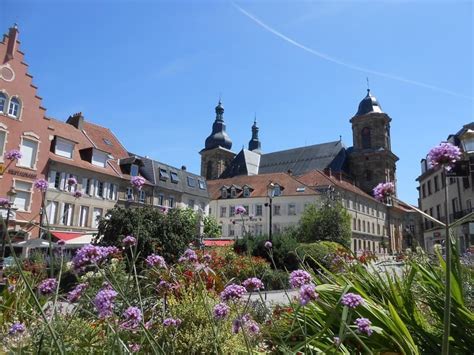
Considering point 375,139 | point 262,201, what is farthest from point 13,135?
point 375,139

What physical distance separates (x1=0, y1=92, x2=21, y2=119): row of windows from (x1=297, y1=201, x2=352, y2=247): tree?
26.1 meters

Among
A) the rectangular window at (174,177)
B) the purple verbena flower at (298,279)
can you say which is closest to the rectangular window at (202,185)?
the rectangular window at (174,177)

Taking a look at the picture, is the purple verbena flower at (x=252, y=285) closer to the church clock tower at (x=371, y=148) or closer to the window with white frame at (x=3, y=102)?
the window with white frame at (x=3, y=102)

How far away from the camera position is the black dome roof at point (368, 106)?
77.0 m

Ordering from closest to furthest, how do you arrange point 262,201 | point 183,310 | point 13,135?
1. point 183,310
2. point 13,135
3. point 262,201

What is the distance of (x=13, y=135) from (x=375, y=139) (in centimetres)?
6241

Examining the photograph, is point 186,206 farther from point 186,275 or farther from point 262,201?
point 186,275

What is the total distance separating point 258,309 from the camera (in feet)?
22.4

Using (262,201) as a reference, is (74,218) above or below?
below

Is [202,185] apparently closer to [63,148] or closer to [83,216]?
[83,216]

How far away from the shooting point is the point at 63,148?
1238 inches

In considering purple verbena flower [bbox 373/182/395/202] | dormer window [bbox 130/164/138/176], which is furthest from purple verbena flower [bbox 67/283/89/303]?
dormer window [bbox 130/164/138/176]

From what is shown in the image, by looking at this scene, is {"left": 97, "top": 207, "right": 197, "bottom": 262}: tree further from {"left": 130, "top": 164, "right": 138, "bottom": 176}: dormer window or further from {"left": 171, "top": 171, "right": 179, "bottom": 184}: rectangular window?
{"left": 171, "top": 171, "right": 179, "bottom": 184}: rectangular window

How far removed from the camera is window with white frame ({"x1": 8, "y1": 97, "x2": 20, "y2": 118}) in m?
27.5
